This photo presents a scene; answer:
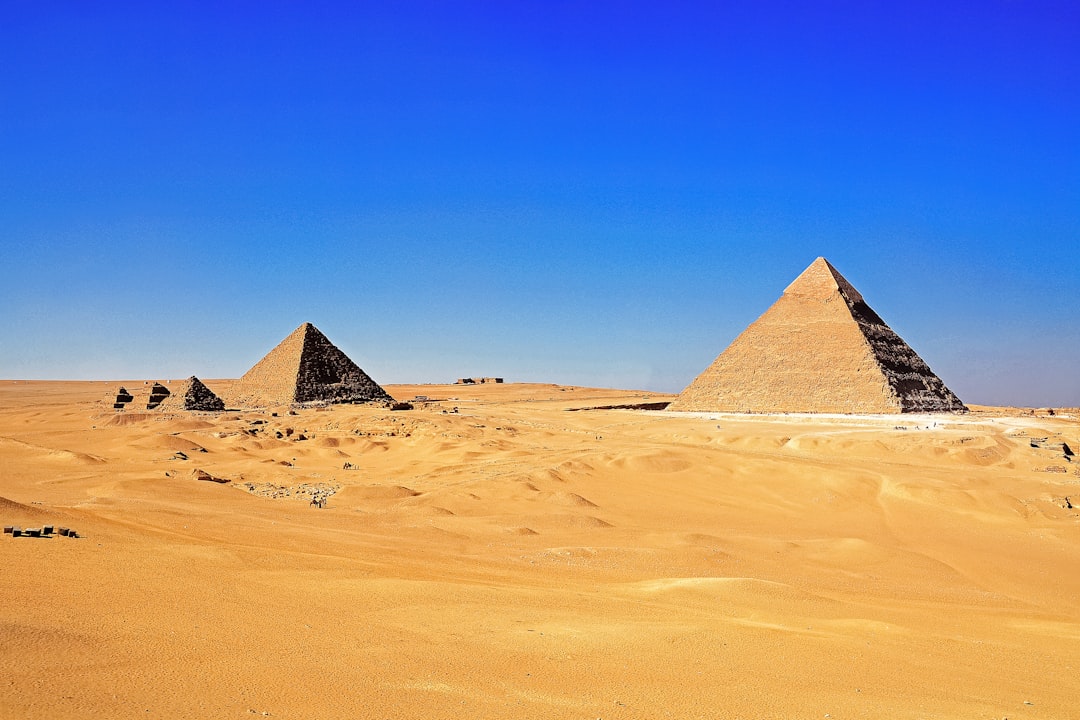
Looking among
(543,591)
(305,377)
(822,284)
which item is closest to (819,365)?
(822,284)

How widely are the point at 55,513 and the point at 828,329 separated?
154 feet

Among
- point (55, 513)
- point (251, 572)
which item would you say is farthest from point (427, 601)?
point (55, 513)

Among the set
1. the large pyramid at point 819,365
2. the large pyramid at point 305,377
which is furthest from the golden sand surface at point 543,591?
the large pyramid at point 305,377

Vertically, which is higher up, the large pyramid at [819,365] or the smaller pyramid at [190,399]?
the large pyramid at [819,365]

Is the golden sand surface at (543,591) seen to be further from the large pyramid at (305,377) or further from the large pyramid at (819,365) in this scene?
the large pyramid at (305,377)

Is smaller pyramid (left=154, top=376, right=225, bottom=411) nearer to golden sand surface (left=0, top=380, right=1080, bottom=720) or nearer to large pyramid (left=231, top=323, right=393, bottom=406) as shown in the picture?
large pyramid (left=231, top=323, right=393, bottom=406)

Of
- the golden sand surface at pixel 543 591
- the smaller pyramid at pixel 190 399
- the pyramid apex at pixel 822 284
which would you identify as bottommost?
→ the golden sand surface at pixel 543 591

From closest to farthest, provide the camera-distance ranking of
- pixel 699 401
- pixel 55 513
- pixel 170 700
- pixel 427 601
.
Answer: pixel 170 700 < pixel 427 601 < pixel 55 513 < pixel 699 401

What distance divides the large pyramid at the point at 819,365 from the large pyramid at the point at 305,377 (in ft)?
67.5

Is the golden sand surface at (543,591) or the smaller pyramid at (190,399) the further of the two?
the smaller pyramid at (190,399)

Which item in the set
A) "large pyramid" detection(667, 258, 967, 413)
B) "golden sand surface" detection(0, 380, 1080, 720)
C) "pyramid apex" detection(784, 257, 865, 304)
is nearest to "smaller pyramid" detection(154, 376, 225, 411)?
"golden sand surface" detection(0, 380, 1080, 720)

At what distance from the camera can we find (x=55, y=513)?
21.8ft

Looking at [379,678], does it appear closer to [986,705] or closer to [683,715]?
[683,715]

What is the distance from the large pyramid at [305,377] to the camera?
4494cm
